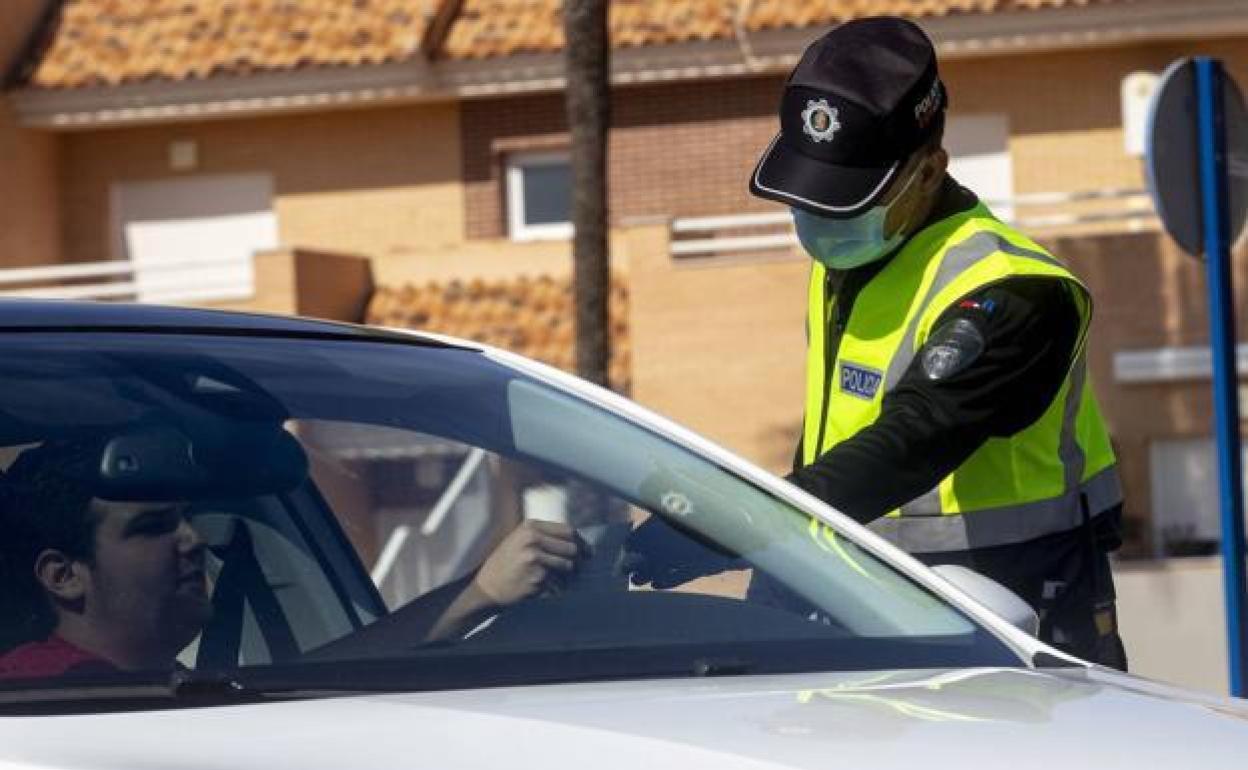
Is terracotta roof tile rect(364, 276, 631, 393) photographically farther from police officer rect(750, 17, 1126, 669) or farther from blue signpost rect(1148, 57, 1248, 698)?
police officer rect(750, 17, 1126, 669)

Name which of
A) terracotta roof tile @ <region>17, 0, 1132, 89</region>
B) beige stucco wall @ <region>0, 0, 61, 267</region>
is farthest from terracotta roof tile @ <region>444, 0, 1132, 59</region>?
beige stucco wall @ <region>0, 0, 61, 267</region>

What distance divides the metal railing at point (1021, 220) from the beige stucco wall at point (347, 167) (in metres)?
2.42

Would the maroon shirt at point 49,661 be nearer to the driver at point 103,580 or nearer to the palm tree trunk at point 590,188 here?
the driver at point 103,580

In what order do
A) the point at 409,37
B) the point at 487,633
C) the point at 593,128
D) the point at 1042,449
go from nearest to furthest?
1. the point at 487,633
2. the point at 1042,449
3. the point at 593,128
4. the point at 409,37

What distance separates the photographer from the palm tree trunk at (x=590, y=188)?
1616cm

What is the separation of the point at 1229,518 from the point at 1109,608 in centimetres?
279

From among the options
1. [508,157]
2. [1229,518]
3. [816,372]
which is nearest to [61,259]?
[508,157]

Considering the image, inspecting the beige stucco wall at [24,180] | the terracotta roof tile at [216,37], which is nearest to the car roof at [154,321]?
the terracotta roof tile at [216,37]

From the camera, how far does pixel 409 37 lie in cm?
2219

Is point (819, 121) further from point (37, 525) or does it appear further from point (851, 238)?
point (37, 525)

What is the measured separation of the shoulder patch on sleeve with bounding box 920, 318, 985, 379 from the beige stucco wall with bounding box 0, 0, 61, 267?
19.1m

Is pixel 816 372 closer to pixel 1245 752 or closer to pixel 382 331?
pixel 382 331

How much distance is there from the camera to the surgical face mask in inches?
184

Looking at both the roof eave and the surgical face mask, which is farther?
the roof eave
